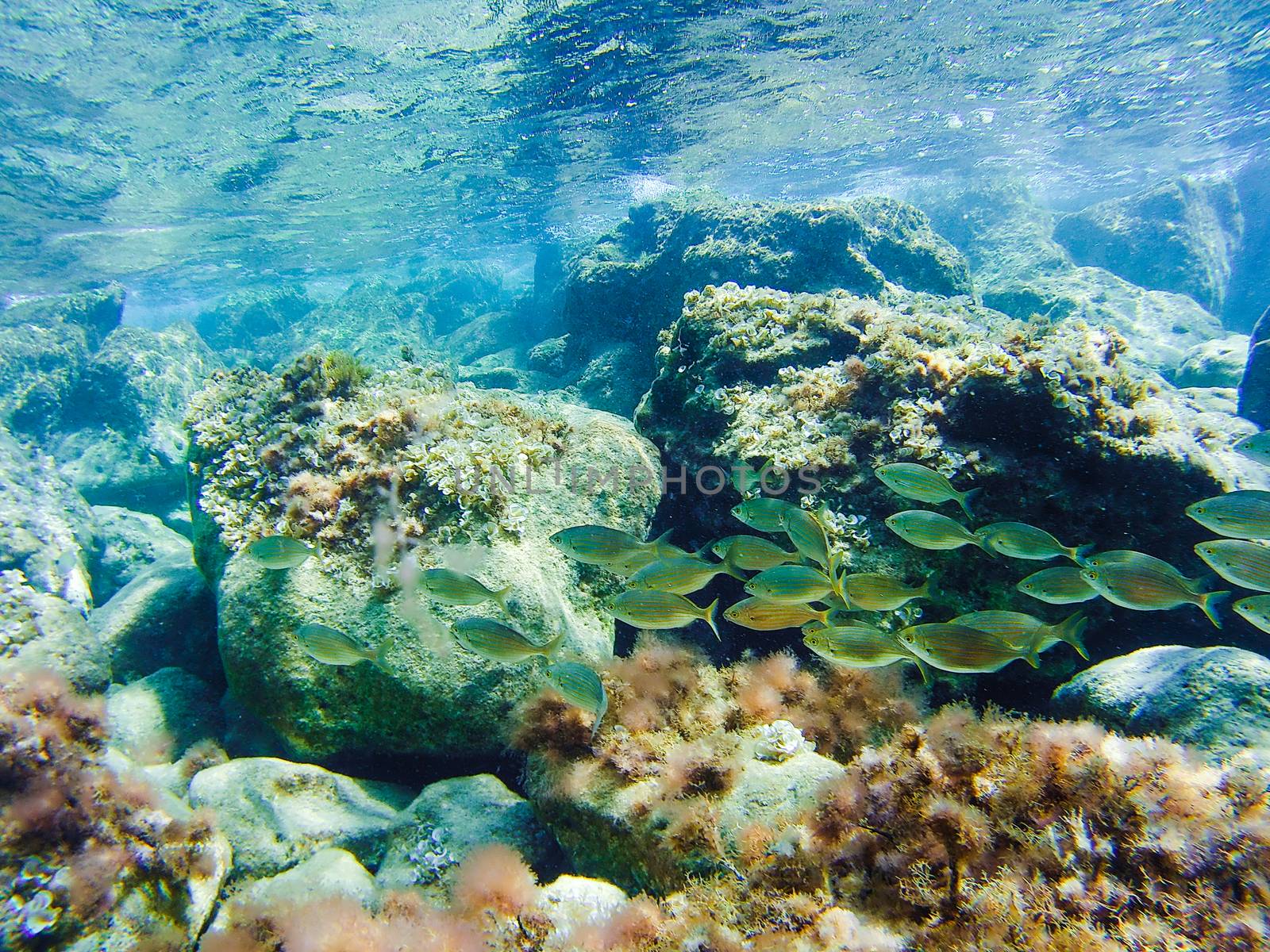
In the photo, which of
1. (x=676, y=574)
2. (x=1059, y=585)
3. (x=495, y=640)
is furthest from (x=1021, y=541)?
(x=495, y=640)

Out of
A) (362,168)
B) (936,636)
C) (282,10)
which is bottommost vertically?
(936,636)

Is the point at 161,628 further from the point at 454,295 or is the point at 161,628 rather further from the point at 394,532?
the point at 454,295

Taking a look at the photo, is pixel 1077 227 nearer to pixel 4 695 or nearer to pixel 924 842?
pixel 924 842

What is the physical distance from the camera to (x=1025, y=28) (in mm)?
15336

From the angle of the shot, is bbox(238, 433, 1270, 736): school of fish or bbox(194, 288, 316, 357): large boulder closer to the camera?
bbox(238, 433, 1270, 736): school of fish

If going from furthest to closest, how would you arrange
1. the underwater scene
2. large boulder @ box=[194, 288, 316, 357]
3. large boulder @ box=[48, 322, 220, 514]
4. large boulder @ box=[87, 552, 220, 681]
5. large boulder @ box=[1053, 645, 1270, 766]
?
large boulder @ box=[194, 288, 316, 357], large boulder @ box=[48, 322, 220, 514], large boulder @ box=[87, 552, 220, 681], large boulder @ box=[1053, 645, 1270, 766], the underwater scene

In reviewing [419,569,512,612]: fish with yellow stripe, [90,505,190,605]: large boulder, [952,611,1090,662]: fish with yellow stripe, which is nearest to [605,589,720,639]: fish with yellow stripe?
[419,569,512,612]: fish with yellow stripe

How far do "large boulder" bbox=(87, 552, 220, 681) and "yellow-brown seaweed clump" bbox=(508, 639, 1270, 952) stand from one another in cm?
451

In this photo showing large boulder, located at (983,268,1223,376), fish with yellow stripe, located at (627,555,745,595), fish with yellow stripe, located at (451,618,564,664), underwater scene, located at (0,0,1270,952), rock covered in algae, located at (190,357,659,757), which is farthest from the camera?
large boulder, located at (983,268,1223,376)

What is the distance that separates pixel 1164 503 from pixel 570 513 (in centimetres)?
498

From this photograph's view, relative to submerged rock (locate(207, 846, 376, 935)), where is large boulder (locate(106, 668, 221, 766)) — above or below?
below

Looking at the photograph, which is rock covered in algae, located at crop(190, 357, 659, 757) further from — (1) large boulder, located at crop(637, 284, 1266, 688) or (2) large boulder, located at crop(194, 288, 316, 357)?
(2) large boulder, located at crop(194, 288, 316, 357)

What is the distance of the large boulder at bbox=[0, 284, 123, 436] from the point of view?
43.3 ft

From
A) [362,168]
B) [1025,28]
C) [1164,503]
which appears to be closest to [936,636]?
[1164,503]
